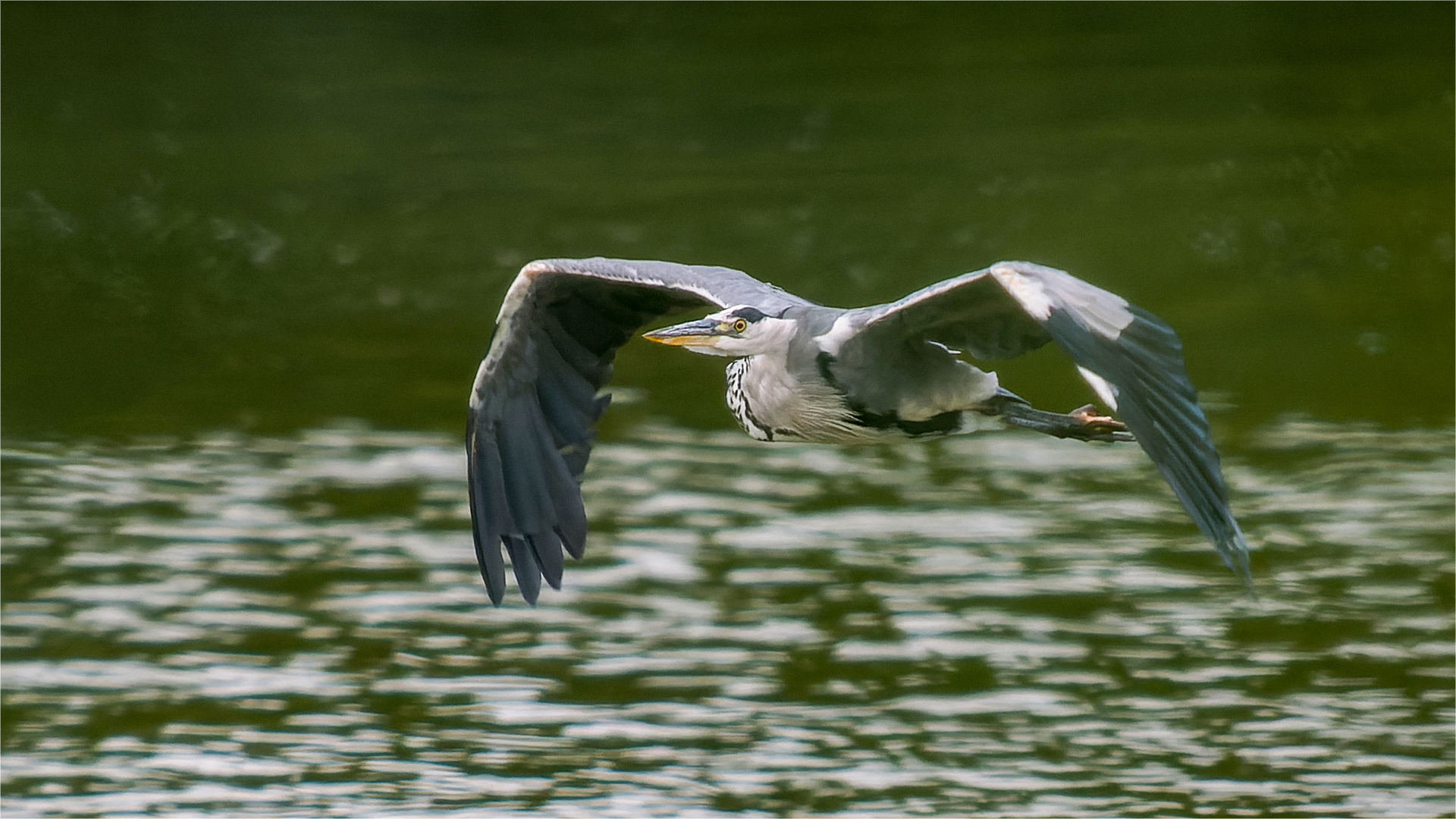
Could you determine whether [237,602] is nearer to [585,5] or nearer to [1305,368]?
[1305,368]

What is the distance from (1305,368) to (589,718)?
634cm

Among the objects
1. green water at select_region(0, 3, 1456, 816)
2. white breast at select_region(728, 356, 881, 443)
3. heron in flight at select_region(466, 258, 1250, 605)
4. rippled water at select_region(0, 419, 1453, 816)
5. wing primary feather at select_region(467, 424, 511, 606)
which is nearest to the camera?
heron in flight at select_region(466, 258, 1250, 605)

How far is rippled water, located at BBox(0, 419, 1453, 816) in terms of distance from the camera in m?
9.93

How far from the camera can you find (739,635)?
11.3m

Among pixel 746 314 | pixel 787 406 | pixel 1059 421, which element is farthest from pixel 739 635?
A: pixel 1059 421

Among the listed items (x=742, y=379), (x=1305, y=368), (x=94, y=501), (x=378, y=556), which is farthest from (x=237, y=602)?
(x=1305, y=368)

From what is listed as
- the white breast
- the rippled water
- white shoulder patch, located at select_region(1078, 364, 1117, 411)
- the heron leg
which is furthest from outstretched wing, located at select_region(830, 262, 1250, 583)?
the rippled water

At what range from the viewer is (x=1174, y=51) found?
68.4 feet

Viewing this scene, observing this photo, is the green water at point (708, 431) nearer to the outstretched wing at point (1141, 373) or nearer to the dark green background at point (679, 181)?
the dark green background at point (679, 181)

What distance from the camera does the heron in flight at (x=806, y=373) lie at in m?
5.91

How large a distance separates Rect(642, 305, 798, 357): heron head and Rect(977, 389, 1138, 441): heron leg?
0.70 metres

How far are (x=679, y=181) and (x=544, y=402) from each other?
31.3ft

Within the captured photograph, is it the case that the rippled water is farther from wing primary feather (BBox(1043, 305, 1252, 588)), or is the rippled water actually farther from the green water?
wing primary feather (BBox(1043, 305, 1252, 588))

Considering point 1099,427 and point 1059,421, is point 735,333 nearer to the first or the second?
point 1059,421
